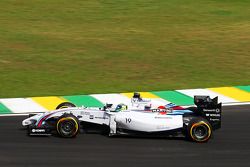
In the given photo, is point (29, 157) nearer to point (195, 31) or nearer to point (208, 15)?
point (195, 31)

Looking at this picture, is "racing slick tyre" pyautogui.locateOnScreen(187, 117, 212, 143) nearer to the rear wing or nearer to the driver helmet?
the rear wing

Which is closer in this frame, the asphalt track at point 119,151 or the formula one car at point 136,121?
the asphalt track at point 119,151

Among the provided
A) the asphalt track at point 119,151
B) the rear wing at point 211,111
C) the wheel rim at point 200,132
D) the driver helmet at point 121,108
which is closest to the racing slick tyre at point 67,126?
the asphalt track at point 119,151

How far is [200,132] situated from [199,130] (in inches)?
2.2

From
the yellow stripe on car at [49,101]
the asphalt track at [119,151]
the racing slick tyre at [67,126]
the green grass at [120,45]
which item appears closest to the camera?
the asphalt track at [119,151]

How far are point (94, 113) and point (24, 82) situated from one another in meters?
6.77

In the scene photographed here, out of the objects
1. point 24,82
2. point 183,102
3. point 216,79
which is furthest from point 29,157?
point 216,79

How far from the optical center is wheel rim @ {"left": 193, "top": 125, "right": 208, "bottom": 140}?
14.5 meters

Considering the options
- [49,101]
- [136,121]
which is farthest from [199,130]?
[49,101]

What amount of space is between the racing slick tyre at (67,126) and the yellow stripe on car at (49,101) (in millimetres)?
3285

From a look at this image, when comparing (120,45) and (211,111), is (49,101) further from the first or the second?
(120,45)

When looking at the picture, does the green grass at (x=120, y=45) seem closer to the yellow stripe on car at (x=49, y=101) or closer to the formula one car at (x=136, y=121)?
the yellow stripe on car at (x=49, y=101)

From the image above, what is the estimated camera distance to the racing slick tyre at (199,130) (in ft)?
47.6

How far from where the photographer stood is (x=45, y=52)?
25.4 m
